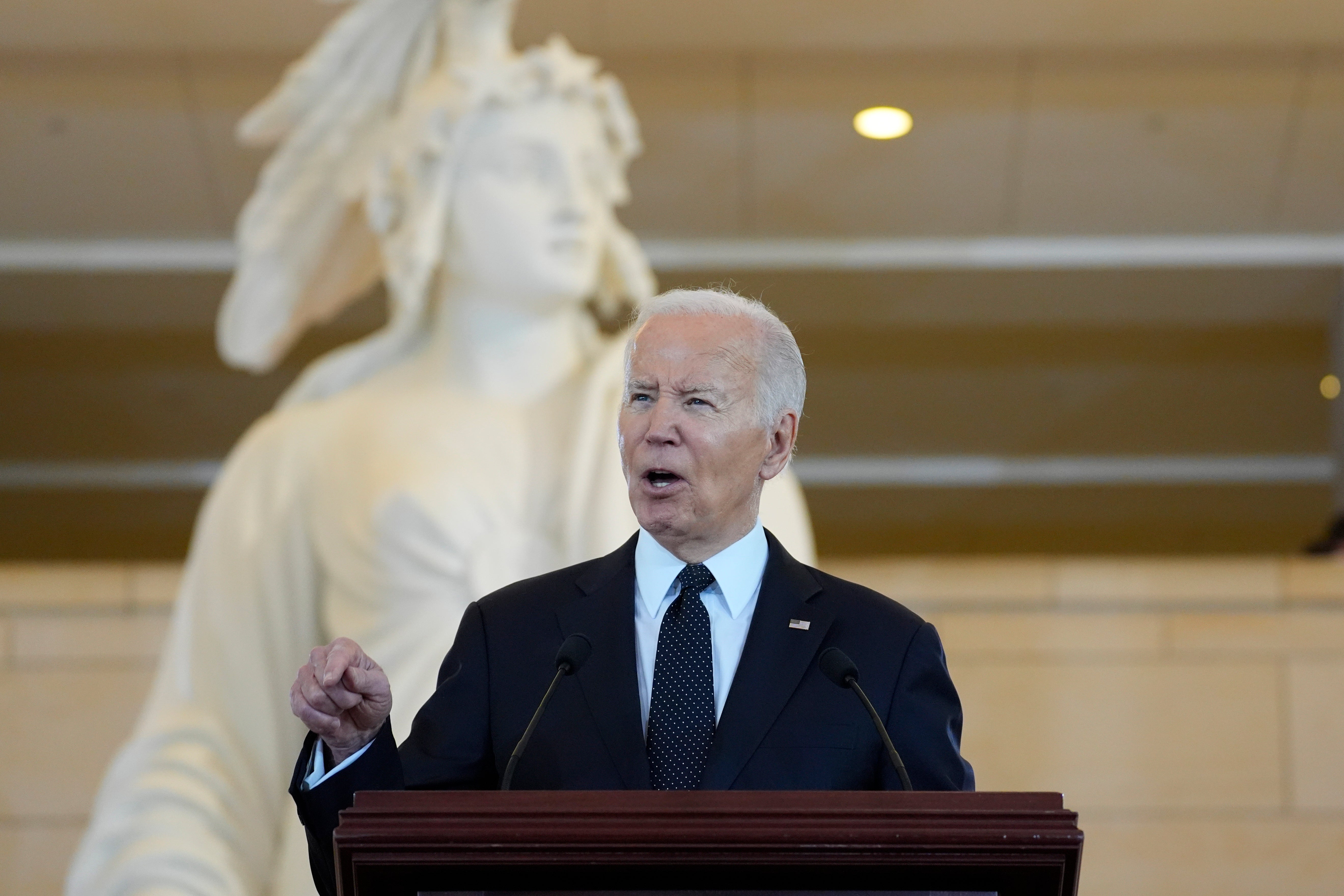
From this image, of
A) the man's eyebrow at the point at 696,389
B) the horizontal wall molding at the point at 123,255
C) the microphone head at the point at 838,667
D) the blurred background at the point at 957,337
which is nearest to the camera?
the microphone head at the point at 838,667

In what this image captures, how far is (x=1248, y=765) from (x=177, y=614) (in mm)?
2870

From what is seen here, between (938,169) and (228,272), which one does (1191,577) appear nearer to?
(938,169)

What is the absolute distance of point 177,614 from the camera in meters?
3.75

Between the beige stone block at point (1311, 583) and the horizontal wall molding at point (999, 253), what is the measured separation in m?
1.88

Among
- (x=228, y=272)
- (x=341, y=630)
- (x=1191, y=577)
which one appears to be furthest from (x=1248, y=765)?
(x=228, y=272)

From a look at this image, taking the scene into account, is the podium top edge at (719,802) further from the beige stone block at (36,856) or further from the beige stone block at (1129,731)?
the beige stone block at (36,856)

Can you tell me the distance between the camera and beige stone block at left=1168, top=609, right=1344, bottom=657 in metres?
4.88

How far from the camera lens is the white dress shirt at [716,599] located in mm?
1805

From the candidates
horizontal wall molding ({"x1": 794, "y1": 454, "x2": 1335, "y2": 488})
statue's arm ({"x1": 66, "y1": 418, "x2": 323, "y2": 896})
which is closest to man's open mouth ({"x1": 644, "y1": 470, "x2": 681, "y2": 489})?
statue's arm ({"x1": 66, "y1": 418, "x2": 323, "y2": 896})

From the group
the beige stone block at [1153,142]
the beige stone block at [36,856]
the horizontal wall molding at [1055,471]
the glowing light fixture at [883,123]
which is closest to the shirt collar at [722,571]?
the beige stone block at [36,856]

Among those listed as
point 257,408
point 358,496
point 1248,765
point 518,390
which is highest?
point 257,408

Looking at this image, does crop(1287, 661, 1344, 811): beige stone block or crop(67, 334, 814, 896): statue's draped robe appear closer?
crop(67, 334, 814, 896): statue's draped robe

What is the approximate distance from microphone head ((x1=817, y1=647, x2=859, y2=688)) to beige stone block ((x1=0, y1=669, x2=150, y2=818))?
3595 millimetres

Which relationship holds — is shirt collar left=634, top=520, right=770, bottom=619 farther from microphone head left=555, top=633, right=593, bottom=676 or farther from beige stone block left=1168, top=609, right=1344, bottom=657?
beige stone block left=1168, top=609, right=1344, bottom=657
